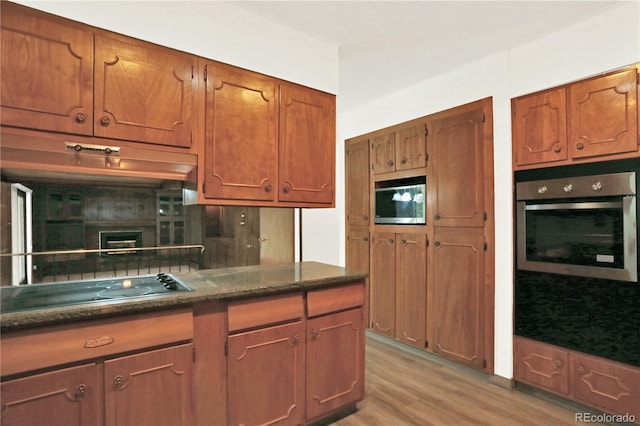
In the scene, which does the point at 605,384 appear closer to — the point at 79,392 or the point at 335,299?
the point at 335,299

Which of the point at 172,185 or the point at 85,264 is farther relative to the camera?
the point at 172,185

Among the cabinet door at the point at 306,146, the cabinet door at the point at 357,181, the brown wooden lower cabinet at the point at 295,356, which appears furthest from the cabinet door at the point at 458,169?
the brown wooden lower cabinet at the point at 295,356

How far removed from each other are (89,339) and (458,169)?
274 centimetres

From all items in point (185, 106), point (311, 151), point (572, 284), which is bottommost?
point (572, 284)

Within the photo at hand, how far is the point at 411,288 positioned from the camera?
318cm

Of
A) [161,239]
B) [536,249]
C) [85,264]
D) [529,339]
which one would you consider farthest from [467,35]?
[85,264]

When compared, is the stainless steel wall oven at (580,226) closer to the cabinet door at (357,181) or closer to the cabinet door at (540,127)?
the cabinet door at (540,127)

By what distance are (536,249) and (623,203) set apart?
57cm

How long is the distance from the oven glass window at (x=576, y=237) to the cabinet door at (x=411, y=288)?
91cm

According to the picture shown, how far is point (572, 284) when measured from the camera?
2.21m

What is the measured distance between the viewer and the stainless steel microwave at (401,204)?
3.12 metres

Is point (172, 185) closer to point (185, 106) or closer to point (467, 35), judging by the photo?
point (185, 106)

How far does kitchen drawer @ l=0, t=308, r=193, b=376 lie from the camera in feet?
4.02

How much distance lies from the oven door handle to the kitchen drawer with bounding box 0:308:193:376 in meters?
2.38
